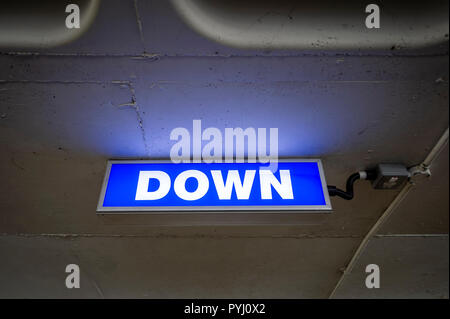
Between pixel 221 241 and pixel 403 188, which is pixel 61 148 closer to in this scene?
pixel 221 241

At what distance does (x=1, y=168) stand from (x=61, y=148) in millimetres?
425

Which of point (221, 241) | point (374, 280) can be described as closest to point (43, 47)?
point (221, 241)

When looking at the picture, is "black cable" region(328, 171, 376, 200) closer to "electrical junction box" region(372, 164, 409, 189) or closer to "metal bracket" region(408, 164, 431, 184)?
"electrical junction box" region(372, 164, 409, 189)

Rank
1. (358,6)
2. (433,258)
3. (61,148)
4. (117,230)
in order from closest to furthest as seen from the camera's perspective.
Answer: (358,6) → (61,148) → (117,230) → (433,258)

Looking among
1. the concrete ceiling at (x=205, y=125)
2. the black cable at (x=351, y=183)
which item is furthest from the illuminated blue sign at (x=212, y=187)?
the black cable at (x=351, y=183)

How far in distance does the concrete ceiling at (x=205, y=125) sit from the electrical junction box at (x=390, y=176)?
6cm

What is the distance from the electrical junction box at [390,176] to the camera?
181cm

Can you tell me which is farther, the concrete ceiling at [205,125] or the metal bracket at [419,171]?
the metal bracket at [419,171]

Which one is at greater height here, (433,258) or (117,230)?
(117,230)

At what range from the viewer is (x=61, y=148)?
177cm

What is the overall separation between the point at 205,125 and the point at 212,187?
37cm

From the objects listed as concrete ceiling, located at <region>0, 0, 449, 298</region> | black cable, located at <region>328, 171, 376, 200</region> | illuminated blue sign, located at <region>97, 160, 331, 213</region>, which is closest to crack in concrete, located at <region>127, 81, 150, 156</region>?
concrete ceiling, located at <region>0, 0, 449, 298</region>

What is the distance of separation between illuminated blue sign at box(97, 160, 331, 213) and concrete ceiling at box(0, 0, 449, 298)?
7cm

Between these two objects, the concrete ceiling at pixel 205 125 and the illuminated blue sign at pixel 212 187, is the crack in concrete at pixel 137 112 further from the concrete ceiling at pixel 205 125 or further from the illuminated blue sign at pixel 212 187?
the illuminated blue sign at pixel 212 187
